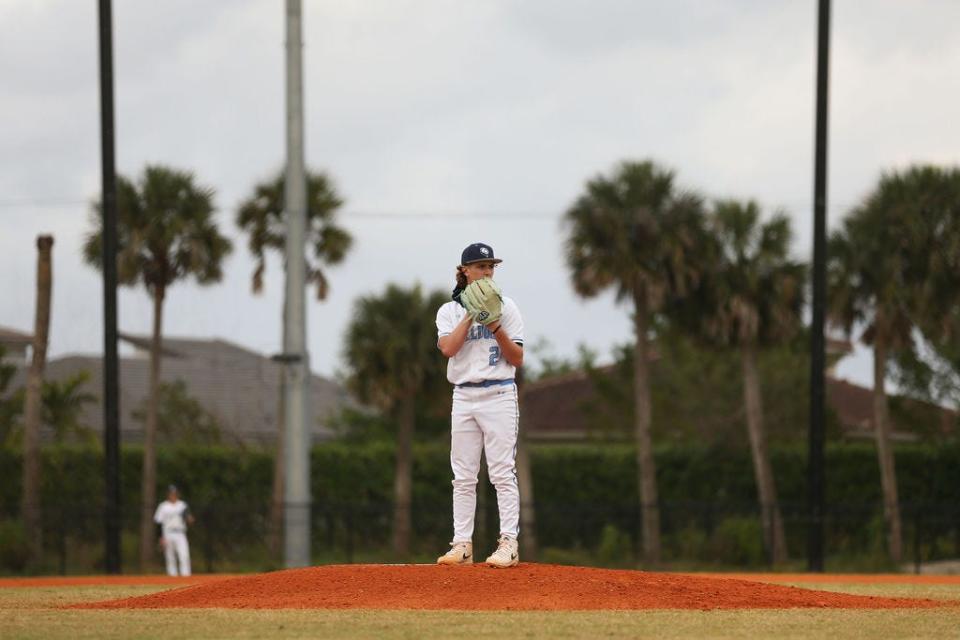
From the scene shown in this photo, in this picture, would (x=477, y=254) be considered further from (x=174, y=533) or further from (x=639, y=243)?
(x=639, y=243)

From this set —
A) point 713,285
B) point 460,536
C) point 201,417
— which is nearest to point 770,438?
point 713,285

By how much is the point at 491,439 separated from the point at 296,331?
860 centimetres

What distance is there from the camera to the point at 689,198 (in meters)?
35.8

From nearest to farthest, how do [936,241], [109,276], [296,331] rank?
[296,331], [109,276], [936,241]

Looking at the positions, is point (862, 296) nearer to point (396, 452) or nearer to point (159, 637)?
point (396, 452)

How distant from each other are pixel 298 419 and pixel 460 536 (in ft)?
26.3

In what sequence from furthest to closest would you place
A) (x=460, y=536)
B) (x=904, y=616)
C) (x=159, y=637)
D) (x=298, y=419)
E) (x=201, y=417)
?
(x=201, y=417) → (x=298, y=419) → (x=460, y=536) → (x=904, y=616) → (x=159, y=637)

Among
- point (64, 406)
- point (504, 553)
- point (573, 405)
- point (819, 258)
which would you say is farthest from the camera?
point (573, 405)

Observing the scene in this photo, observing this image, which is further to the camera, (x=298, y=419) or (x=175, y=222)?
(x=175, y=222)

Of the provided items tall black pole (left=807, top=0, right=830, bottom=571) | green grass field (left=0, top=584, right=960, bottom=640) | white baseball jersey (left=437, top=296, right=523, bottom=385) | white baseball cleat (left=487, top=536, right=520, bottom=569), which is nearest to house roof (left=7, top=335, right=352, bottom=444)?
tall black pole (left=807, top=0, right=830, bottom=571)

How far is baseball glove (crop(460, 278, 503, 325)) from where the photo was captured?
10094 millimetres

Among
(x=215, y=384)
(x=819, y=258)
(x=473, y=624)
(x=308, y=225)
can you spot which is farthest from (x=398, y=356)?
(x=473, y=624)

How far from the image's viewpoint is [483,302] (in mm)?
10086

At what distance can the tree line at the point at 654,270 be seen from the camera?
33.7 metres
